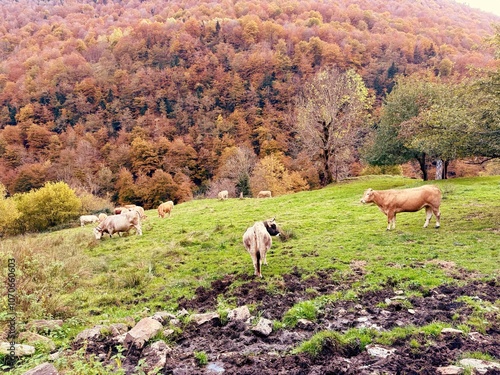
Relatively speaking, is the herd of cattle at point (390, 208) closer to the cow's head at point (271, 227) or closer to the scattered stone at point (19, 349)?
the cow's head at point (271, 227)

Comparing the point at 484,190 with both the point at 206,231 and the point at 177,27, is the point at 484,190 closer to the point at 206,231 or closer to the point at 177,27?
the point at 206,231

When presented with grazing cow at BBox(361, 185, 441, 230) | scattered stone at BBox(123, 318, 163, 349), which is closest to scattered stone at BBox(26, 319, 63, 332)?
scattered stone at BBox(123, 318, 163, 349)

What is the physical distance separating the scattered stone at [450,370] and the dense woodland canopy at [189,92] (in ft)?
157

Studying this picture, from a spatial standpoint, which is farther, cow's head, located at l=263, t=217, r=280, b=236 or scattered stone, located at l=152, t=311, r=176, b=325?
cow's head, located at l=263, t=217, r=280, b=236

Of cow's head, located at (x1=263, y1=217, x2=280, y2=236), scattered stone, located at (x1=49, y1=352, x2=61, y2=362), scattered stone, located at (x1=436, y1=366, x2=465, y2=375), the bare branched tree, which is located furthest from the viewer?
the bare branched tree

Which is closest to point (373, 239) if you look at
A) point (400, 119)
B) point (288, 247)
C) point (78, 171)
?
point (288, 247)

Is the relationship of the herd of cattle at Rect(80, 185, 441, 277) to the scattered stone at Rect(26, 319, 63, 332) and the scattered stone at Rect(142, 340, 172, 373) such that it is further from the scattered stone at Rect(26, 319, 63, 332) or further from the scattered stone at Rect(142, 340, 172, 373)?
the scattered stone at Rect(26, 319, 63, 332)

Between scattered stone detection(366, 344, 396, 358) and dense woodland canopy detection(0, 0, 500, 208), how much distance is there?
154ft

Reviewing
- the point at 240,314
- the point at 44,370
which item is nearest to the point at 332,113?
the point at 240,314

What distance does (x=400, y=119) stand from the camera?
1284 inches

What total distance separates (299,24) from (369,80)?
59753 mm

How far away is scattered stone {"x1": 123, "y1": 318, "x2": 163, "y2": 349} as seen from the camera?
636 centimetres

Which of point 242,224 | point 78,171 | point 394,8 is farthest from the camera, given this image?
point 394,8

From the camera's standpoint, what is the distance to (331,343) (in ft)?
19.3
